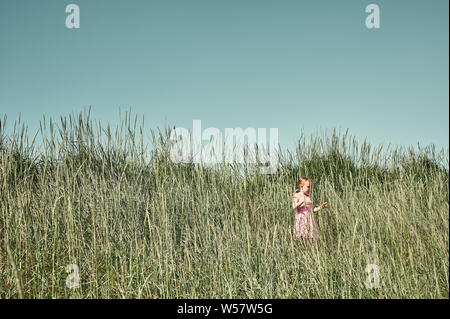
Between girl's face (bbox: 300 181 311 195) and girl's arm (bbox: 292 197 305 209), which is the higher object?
girl's face (bbox: 300 181 311 195)

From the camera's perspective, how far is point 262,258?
244cm

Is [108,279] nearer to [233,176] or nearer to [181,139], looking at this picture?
[181,139]

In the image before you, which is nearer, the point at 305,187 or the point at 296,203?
the point at 296,203

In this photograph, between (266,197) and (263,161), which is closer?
(266,197)

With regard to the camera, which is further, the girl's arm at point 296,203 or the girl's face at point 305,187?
the girl's face at point 305,187

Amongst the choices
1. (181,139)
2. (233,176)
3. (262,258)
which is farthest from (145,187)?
(262,258)

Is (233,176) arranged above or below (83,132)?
below

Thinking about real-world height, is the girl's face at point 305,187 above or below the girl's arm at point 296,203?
above

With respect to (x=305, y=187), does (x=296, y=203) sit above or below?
below

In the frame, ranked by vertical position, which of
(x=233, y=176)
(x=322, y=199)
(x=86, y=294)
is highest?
(x=233, y=176)

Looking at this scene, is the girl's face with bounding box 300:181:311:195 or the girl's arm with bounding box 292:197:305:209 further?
the girl's face with bounding box 300:181:311:195

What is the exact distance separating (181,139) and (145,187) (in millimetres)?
819
